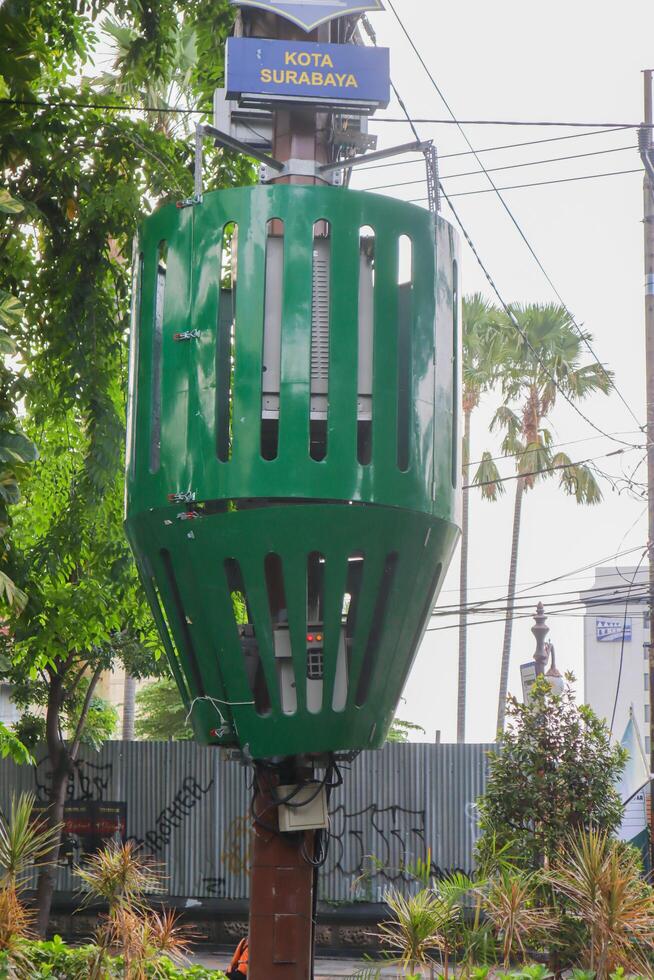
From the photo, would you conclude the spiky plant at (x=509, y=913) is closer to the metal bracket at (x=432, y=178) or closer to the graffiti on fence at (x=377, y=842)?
the metal bracket at (x=432, y=178)

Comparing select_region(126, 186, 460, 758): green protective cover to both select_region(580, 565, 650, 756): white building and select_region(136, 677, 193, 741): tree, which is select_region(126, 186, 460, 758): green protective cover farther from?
select_region(580, 565, 650, 756): white building

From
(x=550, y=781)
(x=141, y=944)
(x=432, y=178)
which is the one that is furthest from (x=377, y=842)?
(x=432, y=178)

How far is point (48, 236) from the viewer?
12.4 meters

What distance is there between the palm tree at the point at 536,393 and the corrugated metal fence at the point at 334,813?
42.1 feet

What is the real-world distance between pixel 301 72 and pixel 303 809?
4.79 m

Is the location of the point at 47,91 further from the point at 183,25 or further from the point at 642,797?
the point at 642,797

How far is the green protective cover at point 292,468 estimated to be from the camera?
23.3 feet

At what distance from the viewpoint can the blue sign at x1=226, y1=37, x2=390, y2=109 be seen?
817cm

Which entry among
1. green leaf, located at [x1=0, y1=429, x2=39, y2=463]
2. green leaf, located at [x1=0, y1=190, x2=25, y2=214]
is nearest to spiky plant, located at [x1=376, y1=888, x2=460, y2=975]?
green leaf, located at [x1=0, y1=429, x2=39, y2=463]

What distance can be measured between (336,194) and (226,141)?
1.41 meters

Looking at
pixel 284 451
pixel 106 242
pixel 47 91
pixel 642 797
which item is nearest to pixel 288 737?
pixel 284 451

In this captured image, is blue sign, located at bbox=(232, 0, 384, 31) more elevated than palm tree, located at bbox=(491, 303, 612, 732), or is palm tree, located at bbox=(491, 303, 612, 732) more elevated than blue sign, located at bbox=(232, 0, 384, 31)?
palm tree, located at bbox=(491, 303, 612, 732)

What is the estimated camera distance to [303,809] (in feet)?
24.6

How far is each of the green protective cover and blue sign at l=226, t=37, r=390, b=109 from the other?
3.96ft
